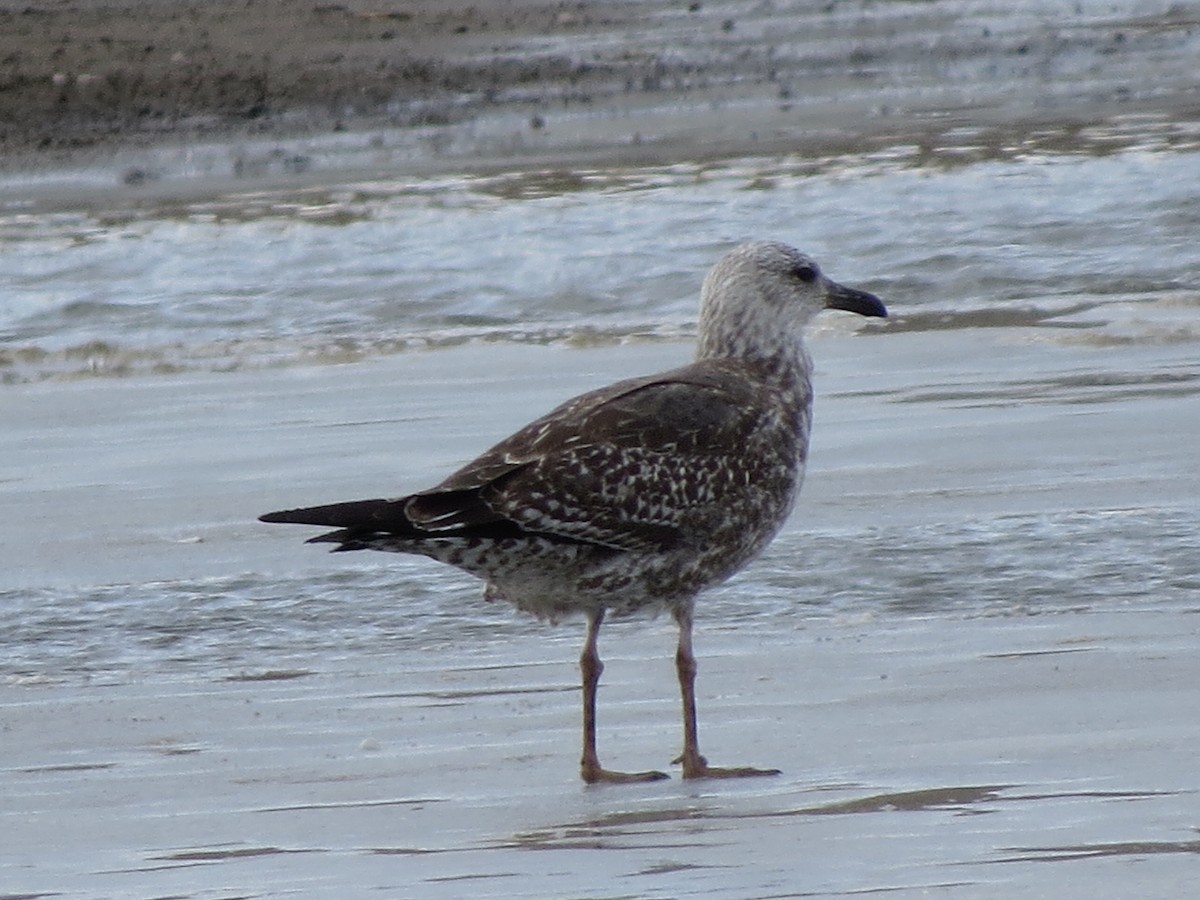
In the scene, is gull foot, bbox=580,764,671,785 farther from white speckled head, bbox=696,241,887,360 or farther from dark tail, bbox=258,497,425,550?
white speckled head, bbox=696,241,887,360

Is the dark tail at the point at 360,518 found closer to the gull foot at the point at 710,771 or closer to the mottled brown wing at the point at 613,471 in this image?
the mottled brown wing at the point at 613,471

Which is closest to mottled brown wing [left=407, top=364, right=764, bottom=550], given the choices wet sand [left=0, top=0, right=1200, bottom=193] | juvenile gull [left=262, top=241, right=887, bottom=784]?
juvenile gull [left=262, top=241, right=887, bottom=784]

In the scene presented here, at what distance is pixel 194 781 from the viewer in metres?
5.87

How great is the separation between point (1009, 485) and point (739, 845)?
4.01m

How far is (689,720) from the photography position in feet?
19.8

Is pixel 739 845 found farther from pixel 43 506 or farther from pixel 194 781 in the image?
pixel 43 506

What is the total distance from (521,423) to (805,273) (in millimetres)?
3298

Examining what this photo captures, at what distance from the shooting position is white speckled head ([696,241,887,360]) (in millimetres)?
7066

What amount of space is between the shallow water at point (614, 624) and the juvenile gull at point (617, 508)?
33 centimetres

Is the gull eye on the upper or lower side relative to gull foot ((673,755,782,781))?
upper

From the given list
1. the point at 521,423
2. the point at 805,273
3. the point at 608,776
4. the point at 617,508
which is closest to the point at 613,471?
the point at 617,508

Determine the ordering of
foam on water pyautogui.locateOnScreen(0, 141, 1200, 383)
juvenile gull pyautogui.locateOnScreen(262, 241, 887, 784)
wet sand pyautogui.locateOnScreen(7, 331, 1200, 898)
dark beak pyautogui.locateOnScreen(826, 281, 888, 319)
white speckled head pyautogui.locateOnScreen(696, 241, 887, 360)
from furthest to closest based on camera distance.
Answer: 1. foam on water pyautogui.locateOnScreen(0, 141, 1200, 383)
2. dark beak pyautogui.locateOnScreen(826, 281, 888, 319)
3. white speckled head pyautogui.locateOnScreen(696, 241, 887, 360)
4. juvenile gull pyautogui.locateOnScreen(262, 241, 887, 784)
5. wet sand pyautogui.locateOnScreen(7, 331, 1200, 898)

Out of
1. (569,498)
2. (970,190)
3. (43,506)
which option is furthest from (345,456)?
(970,190)

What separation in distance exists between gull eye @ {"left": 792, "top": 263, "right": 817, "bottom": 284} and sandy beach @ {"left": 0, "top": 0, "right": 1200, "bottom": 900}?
938 mm
